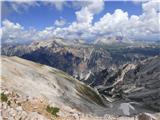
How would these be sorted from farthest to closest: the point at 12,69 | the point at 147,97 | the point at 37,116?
the point at 147,97 < the point at 12,69 < the point at 37,116

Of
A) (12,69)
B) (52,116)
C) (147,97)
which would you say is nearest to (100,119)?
(52,116)

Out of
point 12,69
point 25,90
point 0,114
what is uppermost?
point 12,69

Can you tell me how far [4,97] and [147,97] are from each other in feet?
520

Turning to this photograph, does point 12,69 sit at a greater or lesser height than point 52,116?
greater

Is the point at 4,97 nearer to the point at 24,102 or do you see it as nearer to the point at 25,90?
the point at 24,102

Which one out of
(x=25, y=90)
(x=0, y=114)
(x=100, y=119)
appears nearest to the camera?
(x=0, y=114)

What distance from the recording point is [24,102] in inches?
1399

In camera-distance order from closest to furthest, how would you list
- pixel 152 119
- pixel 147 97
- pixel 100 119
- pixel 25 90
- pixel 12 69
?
1. pixel 152 119
2. pixel 100 119
3. pixel 25 90
4. pixel 12 69
5. pixel 147 97

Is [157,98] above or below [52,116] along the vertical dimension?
above

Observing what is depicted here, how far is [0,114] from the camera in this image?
1138 inches

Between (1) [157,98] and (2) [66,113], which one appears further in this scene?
(1) [157,98]

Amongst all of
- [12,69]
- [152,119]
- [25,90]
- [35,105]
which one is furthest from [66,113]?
[12,69]

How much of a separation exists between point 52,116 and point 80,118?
432 cm

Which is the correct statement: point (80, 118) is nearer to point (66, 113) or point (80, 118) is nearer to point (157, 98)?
point (66, 113)
